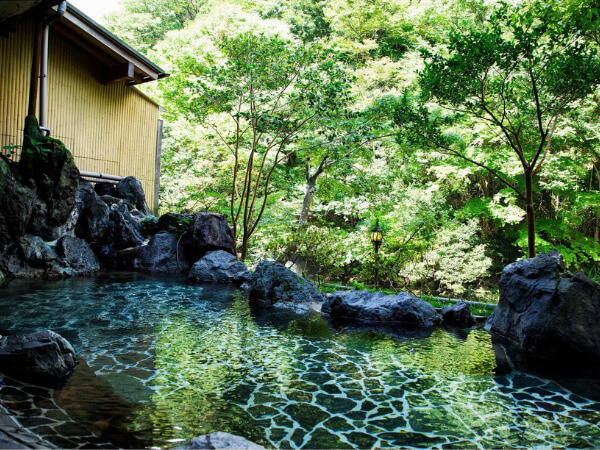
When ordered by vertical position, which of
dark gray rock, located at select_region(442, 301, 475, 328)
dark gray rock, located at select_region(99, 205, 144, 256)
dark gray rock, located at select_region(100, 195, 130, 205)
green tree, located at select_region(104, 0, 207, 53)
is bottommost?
dark gray rock, located at select_region(442, 301, 475, 328)

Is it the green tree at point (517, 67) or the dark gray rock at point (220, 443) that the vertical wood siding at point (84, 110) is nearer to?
the green tree at point (517, 67)

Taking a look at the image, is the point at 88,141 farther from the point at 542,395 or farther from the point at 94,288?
the point at 542,395

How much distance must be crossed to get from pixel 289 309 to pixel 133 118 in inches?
404

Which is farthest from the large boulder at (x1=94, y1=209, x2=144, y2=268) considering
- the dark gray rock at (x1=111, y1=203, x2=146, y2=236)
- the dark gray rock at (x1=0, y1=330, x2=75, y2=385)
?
the dark gray rock at (x1=0, y1=330, x2=75, y2=385)

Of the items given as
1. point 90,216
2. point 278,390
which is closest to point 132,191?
point 90,216

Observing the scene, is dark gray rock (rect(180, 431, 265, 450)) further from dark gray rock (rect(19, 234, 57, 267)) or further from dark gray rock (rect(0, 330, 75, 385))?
dark gray rock (rect(19, 234, 57, 267))

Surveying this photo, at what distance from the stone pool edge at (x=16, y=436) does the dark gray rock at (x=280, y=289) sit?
241 inches

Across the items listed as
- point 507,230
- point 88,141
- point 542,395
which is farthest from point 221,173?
point 542,395

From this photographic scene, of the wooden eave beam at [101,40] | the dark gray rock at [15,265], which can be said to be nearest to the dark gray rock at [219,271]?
the dark gray rock at [15,265]

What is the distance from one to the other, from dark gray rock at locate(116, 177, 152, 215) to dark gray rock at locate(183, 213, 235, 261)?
8.14 feet

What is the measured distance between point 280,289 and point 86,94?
9488 millimetres

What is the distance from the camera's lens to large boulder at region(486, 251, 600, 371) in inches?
230

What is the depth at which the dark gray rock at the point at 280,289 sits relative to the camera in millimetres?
9156

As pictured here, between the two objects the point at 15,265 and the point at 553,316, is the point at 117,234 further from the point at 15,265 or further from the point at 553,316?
the point at 553,316
